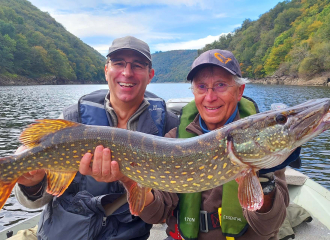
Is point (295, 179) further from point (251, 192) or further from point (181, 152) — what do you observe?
point (181, 152)

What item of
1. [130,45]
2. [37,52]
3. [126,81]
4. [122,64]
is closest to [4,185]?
Answer: [126,81]

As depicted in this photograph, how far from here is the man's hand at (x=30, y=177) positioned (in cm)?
233

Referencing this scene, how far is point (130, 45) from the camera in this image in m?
2.77

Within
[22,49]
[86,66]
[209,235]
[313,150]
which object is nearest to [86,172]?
[209,235]

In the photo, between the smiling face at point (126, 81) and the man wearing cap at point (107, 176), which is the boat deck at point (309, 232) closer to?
the man wearing cap at point (107, 176)

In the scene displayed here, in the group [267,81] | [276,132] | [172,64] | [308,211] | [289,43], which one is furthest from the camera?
[172,64]

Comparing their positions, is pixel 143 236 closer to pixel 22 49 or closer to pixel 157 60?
pixel 22 49

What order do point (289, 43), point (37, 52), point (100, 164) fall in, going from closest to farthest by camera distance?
point (100, 164), point (289, 43), point (37, 52)

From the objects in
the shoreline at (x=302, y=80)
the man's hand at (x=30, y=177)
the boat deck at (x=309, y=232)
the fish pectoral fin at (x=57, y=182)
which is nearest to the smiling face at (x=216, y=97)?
the fish pectoral fin at (x=57, y=182)

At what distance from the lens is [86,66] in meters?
89.9

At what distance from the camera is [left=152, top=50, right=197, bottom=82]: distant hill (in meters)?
146

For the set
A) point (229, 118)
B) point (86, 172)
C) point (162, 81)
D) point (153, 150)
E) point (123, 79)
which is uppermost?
point (123, 79)

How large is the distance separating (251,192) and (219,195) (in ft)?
1.71

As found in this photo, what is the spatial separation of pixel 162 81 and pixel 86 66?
75170mm
